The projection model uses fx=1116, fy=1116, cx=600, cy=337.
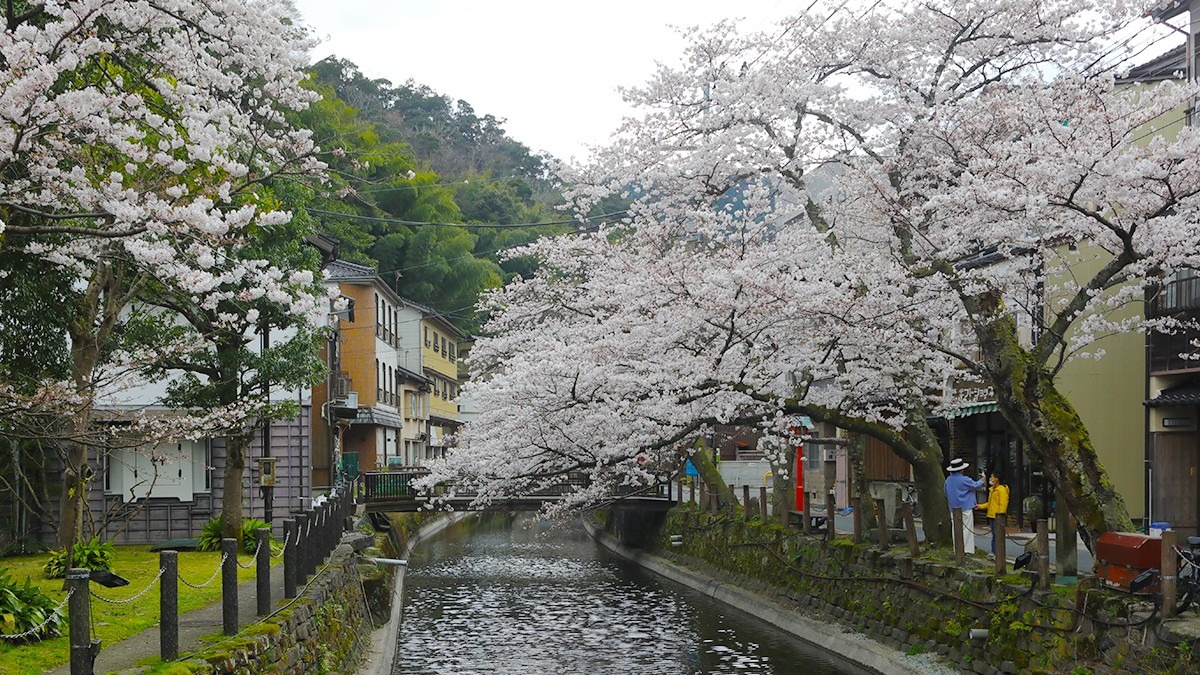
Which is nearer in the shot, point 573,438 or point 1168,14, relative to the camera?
point 1168,14

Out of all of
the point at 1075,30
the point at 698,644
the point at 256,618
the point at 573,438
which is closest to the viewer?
the point at 256,618

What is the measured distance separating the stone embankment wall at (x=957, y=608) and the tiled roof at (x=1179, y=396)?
6.54m

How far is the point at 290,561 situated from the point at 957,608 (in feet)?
28.6

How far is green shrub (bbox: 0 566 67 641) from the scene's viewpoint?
10.4m

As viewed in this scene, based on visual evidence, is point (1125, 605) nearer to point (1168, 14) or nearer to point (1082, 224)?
point (1082, 224)

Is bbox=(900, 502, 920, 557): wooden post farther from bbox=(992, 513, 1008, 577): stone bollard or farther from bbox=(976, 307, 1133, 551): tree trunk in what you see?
bbox=(976, 307, 1133, 551): tree trunk

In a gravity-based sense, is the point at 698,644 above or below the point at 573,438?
below

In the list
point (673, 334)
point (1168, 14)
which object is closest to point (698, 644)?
point (673, 334)

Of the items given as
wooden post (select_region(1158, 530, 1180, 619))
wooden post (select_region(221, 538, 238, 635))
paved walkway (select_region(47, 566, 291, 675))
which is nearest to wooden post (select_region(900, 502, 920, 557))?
wooden post (select_region(1158, 530, 1180, 619))

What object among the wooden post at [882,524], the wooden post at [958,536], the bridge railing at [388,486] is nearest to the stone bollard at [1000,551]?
the wooden post at [958,536]

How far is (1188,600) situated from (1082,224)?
4.23 metres

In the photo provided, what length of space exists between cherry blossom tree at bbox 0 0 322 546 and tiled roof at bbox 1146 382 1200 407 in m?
16.4

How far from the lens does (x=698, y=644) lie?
19.5 metres

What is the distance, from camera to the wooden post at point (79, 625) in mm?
7555
